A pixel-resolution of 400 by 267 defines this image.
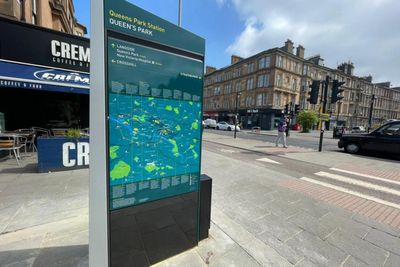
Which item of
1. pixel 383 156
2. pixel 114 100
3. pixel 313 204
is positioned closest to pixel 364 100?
pixel 383 156

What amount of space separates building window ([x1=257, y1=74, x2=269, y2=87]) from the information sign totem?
120ft

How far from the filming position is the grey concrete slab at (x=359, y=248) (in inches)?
97.2

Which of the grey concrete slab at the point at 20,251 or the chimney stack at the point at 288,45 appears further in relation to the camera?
the chimney stack at the point at 288,45

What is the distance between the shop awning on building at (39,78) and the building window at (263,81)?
110 ft

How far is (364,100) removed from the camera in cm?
5509

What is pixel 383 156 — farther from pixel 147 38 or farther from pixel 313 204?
pixel 147 38

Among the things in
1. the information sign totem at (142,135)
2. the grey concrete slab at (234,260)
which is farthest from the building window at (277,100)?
the information sign totem at (142,135)

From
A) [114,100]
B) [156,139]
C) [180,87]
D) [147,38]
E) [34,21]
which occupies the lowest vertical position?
[156,139]

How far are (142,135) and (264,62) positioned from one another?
3851 centimetres

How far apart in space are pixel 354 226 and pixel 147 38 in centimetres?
421

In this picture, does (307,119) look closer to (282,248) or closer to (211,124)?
(211,124)

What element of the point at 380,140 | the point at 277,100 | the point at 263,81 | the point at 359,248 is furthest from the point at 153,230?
the point at 263,81

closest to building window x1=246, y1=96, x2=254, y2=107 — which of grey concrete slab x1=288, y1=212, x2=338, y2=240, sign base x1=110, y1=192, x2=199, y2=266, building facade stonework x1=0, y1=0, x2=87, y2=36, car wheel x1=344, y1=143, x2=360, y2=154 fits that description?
car wheel x1=344, y1=143, x2=360, y2=154

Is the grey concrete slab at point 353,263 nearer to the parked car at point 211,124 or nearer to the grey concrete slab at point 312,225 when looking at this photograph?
the grey concrete slab at point 312,225
